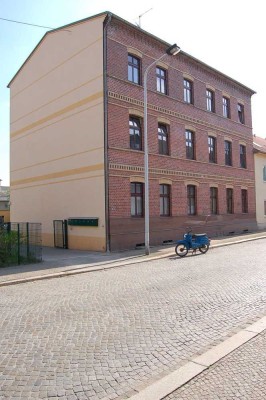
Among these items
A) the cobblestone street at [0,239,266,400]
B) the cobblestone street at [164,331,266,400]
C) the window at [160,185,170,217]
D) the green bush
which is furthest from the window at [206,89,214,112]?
the cobblestone street at [164,331,266,400]

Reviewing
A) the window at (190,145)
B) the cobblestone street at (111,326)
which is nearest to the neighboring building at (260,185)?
the window at (190,145)

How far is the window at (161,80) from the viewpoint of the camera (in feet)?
67.3

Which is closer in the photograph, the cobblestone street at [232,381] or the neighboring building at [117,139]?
the cobblestone street at [232,381]

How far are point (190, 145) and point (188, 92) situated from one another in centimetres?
354

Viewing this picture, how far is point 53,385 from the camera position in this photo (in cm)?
388

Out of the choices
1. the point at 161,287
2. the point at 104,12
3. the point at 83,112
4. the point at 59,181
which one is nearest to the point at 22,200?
the point at 59,181

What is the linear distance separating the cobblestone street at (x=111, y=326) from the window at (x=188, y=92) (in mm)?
14969

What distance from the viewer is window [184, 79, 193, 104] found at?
22.7 meters

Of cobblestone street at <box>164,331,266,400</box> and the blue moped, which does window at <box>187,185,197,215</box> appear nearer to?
the blue moped

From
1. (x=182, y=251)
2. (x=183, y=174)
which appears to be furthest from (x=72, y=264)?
(x=183, y=174)

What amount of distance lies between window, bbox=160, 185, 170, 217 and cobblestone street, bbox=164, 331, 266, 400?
1547 centimetres

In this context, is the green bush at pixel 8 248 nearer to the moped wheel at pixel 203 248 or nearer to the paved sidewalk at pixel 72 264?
the paved sidewalk at pixel 72 264

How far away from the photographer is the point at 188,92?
75.6 feet

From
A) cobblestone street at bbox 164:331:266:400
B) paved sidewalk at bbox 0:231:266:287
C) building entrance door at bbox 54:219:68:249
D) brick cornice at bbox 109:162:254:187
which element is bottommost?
cobblestone street at bbox 164:331:266:400
